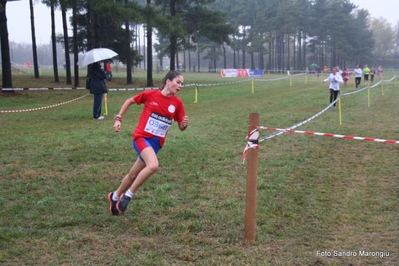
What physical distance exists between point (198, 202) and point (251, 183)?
1.67 meters

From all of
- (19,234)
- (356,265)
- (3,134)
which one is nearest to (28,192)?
(19,234)

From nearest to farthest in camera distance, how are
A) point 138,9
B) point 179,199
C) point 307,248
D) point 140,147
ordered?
point 307,248
point 140,147
point 179,199
point 138,9

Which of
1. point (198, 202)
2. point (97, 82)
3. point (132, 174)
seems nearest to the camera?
point (132, 174)

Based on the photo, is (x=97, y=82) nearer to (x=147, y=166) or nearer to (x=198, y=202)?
(x=198, y=202)

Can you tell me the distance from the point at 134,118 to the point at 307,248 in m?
11.5

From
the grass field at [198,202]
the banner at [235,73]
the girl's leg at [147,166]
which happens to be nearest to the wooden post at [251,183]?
the grass field at [198,202]

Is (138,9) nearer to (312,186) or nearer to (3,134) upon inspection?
(3,134)

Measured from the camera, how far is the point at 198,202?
6.15 meters

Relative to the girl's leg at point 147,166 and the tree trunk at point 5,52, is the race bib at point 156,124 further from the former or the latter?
the tree trunk at point 5,52

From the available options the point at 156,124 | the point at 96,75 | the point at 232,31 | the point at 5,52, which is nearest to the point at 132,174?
the point at 156,124

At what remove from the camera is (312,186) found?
715 cm

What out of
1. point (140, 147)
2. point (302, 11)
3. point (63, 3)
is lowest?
point (140, 147)

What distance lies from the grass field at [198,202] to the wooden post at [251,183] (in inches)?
6.1

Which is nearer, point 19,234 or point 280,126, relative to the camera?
point 19,234
